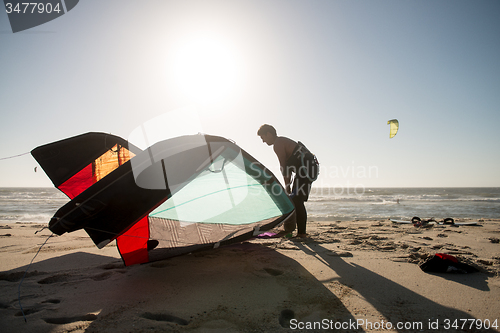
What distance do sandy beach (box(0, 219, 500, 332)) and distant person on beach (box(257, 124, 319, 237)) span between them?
2.84ft

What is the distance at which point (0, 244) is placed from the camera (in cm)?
357

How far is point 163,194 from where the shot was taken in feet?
6.26

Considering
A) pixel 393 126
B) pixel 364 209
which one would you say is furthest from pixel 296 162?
pixel 364 209

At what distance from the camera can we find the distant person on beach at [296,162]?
3592mm

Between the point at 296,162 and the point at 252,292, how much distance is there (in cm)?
217

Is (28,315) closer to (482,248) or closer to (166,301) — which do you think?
(166,301)

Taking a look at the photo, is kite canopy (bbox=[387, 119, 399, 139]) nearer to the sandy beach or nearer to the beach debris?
the sandy beach

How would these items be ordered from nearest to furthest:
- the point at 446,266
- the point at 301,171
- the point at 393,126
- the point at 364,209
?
the point at 446,266
the point at 301,171
the point at 393,126
the point at 364,209

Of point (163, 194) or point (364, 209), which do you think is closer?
point (163, 194)

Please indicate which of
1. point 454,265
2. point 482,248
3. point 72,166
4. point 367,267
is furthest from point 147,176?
point 482,248

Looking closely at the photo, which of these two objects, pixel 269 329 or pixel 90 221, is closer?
pixel 269 329

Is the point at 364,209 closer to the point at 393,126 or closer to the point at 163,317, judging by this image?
the point at 393,126

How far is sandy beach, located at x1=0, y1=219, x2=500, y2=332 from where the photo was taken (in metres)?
1.43

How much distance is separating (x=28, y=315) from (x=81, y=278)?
2.27 ft
